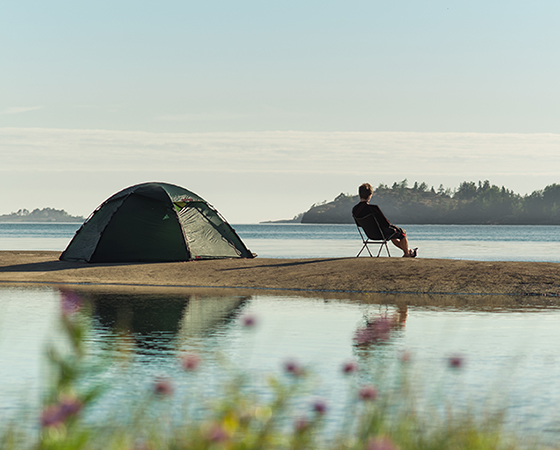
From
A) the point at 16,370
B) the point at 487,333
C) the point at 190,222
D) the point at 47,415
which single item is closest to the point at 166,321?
the point at 16,370

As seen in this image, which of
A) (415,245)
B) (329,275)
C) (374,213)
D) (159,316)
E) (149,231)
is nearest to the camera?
(159,316)

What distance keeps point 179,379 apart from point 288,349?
1824 mm

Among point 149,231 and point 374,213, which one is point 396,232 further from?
point 149,231

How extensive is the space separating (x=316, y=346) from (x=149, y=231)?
11998 millimetres

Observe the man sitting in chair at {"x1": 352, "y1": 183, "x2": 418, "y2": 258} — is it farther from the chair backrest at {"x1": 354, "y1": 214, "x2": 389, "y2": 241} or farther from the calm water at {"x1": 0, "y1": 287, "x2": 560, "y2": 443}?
the calm water at {"x1": 0, "y1": 287, "x2": 560, "y2": 443}

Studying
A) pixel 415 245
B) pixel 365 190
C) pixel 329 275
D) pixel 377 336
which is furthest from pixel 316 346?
pixel 415 245

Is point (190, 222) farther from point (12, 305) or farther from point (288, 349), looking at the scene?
point (288, 349)

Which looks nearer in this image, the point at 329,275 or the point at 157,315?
the point at 157,315

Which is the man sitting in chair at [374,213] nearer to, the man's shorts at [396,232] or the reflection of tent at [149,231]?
the man's shorts at [396,232]

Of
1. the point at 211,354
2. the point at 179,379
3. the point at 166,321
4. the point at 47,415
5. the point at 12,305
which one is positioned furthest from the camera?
the point at 12,305

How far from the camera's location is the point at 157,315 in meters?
10.5

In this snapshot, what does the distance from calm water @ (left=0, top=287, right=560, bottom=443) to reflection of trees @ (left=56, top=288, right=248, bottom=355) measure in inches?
0.7

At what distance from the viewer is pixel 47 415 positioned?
6.92 feet

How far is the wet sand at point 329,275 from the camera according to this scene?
13.9 metres
